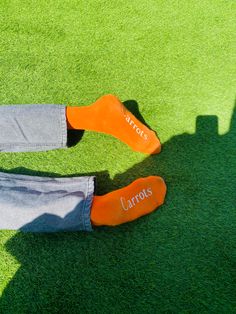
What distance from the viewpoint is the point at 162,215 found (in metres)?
1.36

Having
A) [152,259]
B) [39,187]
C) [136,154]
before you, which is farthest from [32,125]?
[152,259]

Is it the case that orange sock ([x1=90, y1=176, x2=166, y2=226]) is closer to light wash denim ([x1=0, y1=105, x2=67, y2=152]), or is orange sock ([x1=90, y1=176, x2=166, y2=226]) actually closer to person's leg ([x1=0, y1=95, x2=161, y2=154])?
person's leg ([x1=0, y1=95, x2=161, y2=154])

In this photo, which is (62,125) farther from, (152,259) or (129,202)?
(152,259)

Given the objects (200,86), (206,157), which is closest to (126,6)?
(200,86)

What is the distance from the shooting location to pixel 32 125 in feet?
4.42

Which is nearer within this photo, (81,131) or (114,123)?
(114,123)

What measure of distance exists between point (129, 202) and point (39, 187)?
312 mm

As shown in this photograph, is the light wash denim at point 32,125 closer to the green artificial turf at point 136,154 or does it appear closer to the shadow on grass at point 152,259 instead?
the green artificial turf at point 136,154

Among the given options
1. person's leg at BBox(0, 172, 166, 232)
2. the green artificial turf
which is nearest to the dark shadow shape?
the green artificial turf

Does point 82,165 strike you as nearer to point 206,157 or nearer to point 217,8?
point 206,157

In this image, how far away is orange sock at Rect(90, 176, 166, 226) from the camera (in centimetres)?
128

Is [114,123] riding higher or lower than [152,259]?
higher

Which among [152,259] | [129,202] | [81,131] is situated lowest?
[152,259]

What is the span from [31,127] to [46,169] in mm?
193
